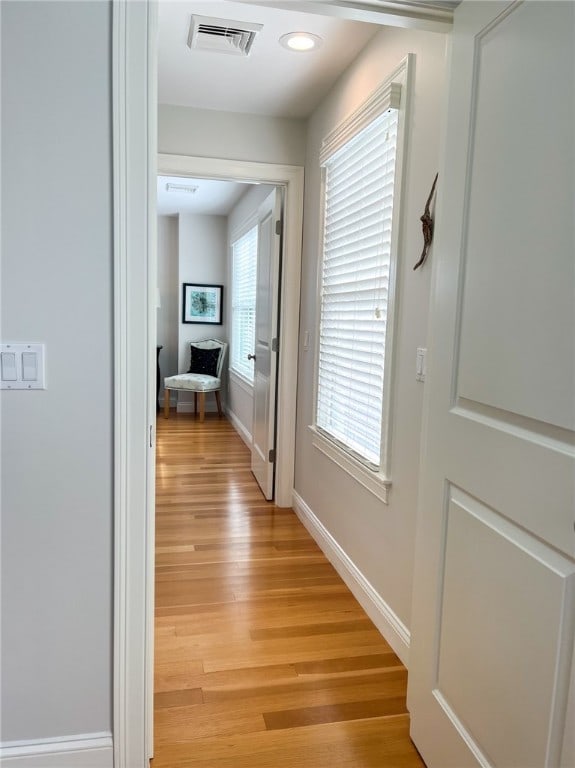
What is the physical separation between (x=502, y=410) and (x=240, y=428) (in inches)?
195

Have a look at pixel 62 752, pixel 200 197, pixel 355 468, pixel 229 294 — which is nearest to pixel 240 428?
pixel 229 294

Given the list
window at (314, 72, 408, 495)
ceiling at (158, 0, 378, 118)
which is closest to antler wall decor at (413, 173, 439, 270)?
window at (314, 72, 408, 495)

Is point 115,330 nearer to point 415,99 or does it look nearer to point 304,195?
point 415,99

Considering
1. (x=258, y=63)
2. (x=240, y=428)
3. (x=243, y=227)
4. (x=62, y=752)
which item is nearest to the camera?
(x=62, y=752)

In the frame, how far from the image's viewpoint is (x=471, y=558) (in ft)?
4.46

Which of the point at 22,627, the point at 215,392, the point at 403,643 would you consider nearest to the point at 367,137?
the point at 403,643

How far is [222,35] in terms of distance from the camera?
2.42m

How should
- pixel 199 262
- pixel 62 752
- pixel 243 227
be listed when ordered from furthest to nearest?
pixel 199 262 < pixel 243 227 < pixel 62 752

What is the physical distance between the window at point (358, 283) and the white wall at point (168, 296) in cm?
454

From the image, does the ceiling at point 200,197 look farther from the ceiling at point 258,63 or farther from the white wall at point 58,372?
the white wall at point 58,372

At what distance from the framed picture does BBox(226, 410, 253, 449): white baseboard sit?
1303mm

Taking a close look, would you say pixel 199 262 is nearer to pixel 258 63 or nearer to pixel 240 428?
pixel 240 428

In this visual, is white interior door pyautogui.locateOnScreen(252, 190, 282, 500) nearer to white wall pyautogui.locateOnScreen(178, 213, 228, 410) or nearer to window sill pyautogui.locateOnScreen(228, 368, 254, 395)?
window sill pyautogui.locateOnScreen(228, 368, 254, 395)

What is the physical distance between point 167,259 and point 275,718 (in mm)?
6388
